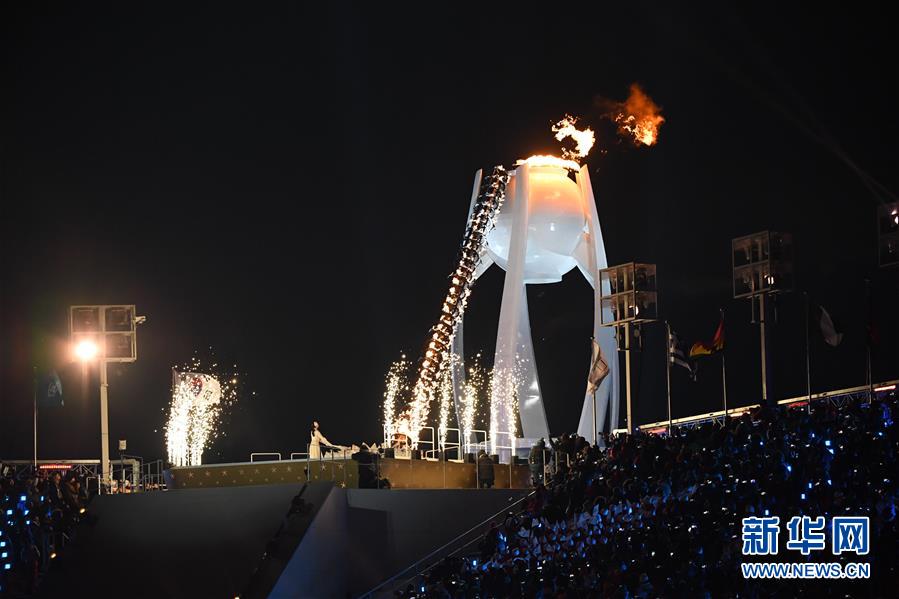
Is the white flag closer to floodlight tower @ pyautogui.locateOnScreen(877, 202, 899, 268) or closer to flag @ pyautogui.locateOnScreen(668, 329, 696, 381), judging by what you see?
floodlight tower @ pyautogui.locateOnScreen(877, 202, 899, 268)

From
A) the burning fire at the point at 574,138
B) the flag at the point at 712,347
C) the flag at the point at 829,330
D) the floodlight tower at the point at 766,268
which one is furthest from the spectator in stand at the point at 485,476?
the burning fire at the point at 574,138

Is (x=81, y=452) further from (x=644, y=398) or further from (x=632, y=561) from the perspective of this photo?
(x=632, y=561)

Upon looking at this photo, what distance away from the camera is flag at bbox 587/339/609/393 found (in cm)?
3288

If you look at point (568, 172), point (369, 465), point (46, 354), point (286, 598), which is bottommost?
point (286, 598)

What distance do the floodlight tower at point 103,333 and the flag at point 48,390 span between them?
1.70m

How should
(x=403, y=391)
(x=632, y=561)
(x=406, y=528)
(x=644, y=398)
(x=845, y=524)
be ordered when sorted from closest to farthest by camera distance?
1. (x=845, y=524)
2. (x=632, y=561)
3. (x=406, y=528)
4. (x=403, y=391)
5. (x=644, y=398)

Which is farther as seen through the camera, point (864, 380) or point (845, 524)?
point (864, 380)

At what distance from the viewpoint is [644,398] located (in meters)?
54.6

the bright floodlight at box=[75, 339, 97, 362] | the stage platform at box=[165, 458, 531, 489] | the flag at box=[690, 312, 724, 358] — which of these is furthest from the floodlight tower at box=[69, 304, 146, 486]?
the flag at box=[690, 312, 724, 358]

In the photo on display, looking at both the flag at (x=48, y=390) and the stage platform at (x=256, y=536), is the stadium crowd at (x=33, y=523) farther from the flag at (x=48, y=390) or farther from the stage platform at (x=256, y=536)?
the flag at (x=48, y=390)

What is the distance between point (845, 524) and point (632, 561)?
3.60 meters

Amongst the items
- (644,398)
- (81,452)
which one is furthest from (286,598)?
(644,398)

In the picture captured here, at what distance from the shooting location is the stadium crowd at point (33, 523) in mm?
28688

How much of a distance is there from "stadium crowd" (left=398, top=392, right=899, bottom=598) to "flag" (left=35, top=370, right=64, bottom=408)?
41.9 feet
